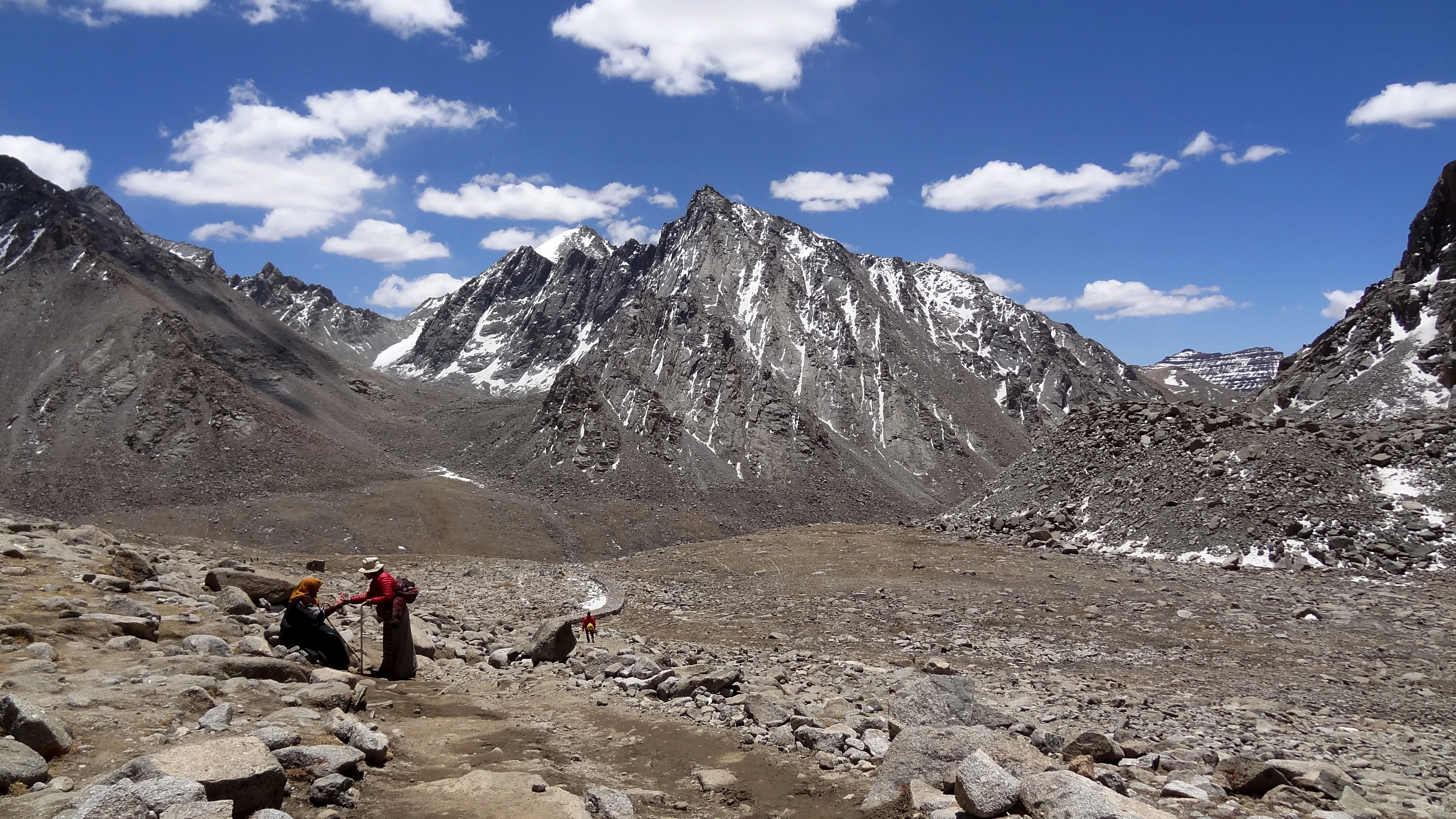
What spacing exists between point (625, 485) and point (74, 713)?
347 feet

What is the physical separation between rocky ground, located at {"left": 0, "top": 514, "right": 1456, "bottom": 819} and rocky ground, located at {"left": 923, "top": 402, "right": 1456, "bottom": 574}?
283cm

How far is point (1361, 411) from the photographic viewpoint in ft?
161

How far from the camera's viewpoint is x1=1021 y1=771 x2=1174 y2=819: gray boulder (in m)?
6.36

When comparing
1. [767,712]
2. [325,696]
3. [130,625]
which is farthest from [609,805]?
[130,625]

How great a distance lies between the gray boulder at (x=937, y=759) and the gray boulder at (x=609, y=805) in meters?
2.33

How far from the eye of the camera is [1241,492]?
1060 inches

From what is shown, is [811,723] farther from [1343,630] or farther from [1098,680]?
[1343,630]

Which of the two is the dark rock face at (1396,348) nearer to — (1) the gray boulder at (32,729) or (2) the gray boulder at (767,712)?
(2) the gray boulder at (767,712)

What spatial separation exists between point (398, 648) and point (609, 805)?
659 cm

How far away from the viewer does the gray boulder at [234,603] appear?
1327 centimetres

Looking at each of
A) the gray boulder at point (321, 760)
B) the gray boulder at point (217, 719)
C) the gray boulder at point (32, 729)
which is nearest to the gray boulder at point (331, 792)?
the gray boulder at point (321, 760)

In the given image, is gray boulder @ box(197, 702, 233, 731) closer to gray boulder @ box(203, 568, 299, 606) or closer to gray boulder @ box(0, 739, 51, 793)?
gray boulder @ box(0, 739, 51, 793)

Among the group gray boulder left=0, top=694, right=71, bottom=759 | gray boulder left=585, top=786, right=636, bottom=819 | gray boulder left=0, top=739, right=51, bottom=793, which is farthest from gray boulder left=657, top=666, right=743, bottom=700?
gray boulder left=0, top=739, right=51, bottom=793

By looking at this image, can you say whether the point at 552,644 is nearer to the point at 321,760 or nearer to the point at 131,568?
the point at 321,760
